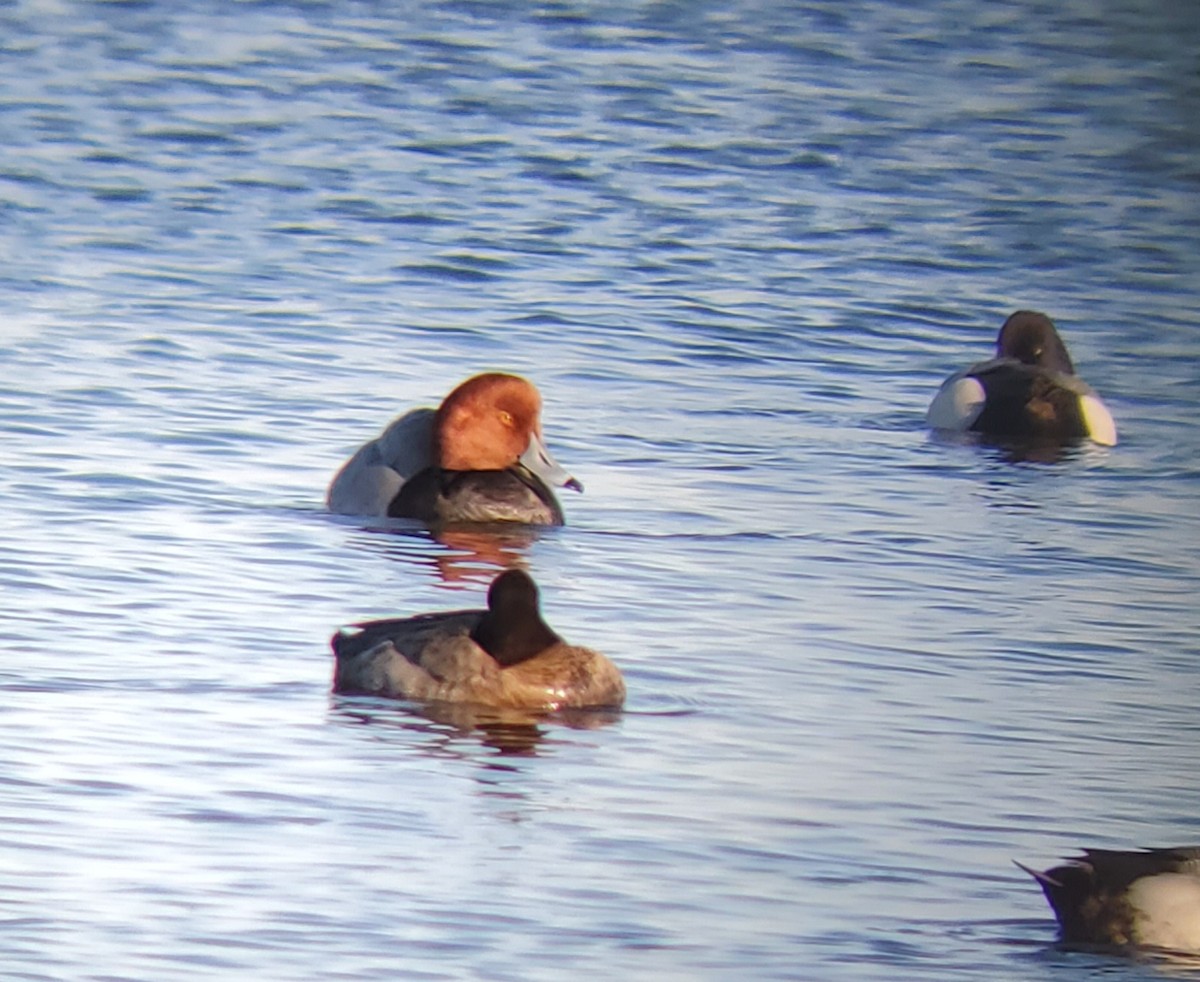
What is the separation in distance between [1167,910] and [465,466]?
21.2 ft

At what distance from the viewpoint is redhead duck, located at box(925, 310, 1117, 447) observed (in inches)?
591

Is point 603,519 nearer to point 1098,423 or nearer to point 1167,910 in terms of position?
point 1098,423

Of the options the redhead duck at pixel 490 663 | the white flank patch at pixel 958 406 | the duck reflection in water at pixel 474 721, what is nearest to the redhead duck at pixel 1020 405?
the white flank patch at pixel 958 406

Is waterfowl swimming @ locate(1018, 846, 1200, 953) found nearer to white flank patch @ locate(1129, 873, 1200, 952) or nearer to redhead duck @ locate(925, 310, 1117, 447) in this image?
white flank patch @ locate(1129, 873, 1200, 952)

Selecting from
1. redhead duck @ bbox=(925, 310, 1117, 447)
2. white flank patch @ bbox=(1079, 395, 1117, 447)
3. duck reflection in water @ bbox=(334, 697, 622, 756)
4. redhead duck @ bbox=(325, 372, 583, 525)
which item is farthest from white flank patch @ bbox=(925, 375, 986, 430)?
duck reflection in water @ bbox=(334, 697, 622, 756)

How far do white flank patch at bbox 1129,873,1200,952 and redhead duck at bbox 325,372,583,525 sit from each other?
221 inches

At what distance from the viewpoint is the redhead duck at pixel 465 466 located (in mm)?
12469

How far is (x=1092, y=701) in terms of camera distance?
9.38 meters

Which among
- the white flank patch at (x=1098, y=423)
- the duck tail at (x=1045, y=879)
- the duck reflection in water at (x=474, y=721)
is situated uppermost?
the white flank patch at (x=1098, y=423)

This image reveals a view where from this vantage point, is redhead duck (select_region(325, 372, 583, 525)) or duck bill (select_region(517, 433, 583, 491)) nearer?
redhead duck (select_region(325, 372, 583, 525))

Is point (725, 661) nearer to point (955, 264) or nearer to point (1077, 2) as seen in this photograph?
point (955, 264)

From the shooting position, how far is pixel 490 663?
913 centimetres

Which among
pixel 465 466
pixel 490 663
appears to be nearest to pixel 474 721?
pixel 490 663

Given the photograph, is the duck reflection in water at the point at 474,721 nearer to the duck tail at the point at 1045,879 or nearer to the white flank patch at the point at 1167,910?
the duck tail at the point at 1045,879
